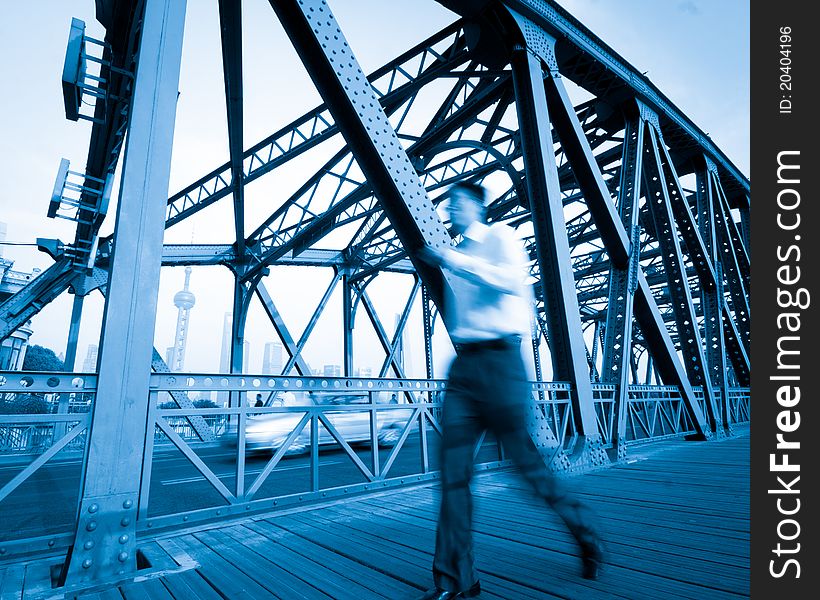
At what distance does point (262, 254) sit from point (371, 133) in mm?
12656

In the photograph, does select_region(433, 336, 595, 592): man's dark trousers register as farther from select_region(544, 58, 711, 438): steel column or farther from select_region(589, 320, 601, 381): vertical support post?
select_region(589, 320, 601, 381): vertical support post

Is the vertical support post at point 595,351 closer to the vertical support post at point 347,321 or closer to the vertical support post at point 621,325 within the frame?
the vertical support post at point 347,321

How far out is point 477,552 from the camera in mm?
2762

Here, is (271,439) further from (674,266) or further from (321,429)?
(674,266)

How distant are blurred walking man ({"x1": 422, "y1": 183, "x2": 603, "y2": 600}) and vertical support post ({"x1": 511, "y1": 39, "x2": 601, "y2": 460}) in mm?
3857

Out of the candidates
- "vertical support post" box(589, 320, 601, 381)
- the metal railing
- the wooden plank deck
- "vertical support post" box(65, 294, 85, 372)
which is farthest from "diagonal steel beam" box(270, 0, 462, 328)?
"vertical support post" box(589, 320, 601, 381)

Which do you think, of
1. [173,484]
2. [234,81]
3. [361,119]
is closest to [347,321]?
Result: [173,484]

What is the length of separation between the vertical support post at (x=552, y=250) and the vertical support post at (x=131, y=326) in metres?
4.56

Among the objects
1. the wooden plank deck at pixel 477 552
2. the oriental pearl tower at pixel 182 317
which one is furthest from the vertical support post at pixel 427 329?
the oriental pearl tower at pixel 182 317

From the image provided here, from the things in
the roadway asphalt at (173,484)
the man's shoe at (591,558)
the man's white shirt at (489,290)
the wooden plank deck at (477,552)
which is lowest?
the roadway asphalt at (173,484)

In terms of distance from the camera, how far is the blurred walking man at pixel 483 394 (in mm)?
1977

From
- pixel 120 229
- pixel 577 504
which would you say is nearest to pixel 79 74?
pixel 120 229

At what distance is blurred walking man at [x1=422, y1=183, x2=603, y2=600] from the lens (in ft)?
6.48

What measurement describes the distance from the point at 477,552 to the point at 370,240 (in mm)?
14258
